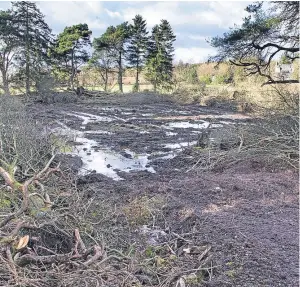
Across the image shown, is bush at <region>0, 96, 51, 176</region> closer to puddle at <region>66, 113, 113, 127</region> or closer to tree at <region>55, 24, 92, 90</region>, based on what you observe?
puddle at <region>66, 113, 113, 127</region>

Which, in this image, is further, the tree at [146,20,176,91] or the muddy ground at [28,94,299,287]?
the tree at [146,20,176,91]

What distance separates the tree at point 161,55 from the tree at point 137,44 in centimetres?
65

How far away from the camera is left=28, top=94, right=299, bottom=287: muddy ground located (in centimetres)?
390

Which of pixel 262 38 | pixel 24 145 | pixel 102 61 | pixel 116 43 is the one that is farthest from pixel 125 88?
pixel 24 145

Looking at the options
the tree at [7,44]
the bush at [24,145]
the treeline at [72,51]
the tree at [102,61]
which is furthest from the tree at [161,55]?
the bush at [24,145]

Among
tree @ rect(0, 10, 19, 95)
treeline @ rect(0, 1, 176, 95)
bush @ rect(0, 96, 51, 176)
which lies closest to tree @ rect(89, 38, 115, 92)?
treeline @ rect(0, 1, 176, 95)

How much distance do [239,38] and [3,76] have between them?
23119 millimetres

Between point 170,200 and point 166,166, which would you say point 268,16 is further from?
point 170,200

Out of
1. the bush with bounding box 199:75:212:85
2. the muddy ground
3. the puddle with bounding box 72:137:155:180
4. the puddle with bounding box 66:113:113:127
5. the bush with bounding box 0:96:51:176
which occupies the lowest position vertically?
the puddle with bounding box 72:137:155:180

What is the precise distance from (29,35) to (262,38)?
2354 centimetres

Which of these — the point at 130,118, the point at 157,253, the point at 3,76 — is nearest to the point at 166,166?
the point at 157,253

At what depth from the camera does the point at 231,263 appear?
12.7 feet

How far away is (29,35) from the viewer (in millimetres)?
30156

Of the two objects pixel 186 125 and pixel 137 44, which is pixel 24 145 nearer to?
pixel 186 125
